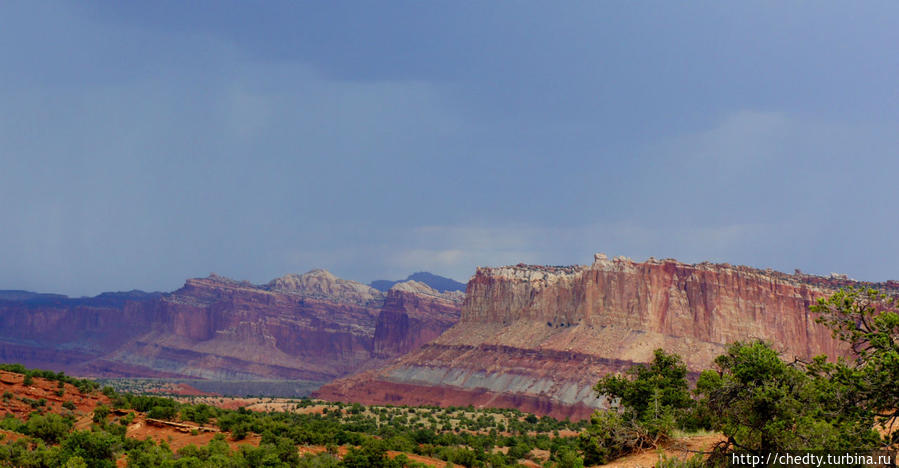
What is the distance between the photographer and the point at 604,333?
13100cm

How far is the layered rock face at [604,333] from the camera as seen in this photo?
11994 cm

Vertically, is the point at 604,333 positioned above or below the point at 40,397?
above

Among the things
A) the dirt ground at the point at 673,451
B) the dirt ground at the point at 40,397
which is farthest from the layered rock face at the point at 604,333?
the dirt ground at the point at 673,451

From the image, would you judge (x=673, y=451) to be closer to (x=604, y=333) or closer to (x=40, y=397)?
(x=40, y=397)

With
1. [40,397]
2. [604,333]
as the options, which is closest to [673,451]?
[40,397]

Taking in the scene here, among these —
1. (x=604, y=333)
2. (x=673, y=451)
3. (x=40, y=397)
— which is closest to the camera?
(x=673, y=451)

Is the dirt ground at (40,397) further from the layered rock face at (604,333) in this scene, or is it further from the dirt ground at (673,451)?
the layered rock face at (604,333)

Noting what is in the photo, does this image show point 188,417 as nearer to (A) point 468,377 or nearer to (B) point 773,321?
(A) point 468,377

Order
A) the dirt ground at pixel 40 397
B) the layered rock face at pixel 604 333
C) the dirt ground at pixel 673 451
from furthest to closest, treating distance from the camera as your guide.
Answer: the layered rock face at pixel 604 333 < the dirt ground at pixel 40 397 < the dirt ground at pixel 673 451

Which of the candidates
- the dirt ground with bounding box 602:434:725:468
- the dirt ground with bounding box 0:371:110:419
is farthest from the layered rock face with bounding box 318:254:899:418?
the dirt ground with bounding box 602:434:725:468

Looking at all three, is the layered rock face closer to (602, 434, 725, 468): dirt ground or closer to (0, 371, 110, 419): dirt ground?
(0, 371, 110, 419): dirt ground

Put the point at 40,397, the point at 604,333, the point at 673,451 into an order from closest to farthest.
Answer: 1. the point at 673,451
2. the point at 40,397
3. the point at 604,333

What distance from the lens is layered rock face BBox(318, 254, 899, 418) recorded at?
119938 mm

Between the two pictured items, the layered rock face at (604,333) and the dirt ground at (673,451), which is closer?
the dirt ground at (673,451)
